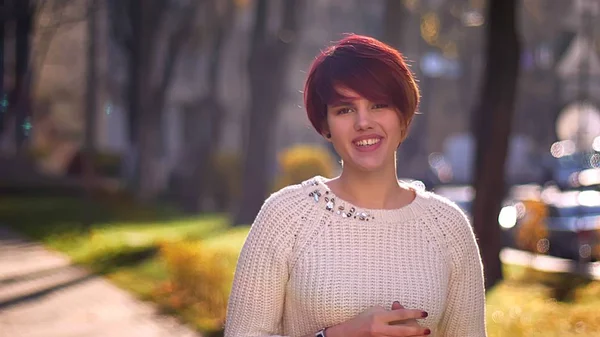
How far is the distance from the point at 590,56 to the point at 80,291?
22.0 feet

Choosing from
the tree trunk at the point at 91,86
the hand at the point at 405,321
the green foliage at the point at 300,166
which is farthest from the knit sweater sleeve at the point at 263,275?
the green foliage at the point at 300,166

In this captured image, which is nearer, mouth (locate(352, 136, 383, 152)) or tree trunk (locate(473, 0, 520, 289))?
mouth (locate(352, 136, 383, 152))

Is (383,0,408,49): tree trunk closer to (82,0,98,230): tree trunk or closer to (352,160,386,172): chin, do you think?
(82,0,98,230): tree trunk

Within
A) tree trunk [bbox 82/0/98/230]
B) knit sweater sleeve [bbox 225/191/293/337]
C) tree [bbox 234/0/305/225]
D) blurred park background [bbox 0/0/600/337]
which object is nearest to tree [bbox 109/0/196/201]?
blurred park background [bbox 0/0/600/337]

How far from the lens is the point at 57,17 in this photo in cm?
2325

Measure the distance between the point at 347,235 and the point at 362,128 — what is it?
0.33 meters

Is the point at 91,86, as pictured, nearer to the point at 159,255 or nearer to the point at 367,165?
the point at 159,255

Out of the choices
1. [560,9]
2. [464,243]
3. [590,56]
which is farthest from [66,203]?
[464,243]

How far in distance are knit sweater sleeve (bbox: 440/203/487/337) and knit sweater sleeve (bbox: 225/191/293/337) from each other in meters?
0.54

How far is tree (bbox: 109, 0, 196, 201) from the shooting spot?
29672mm

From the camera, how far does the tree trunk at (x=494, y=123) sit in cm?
1377

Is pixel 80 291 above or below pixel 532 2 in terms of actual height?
below

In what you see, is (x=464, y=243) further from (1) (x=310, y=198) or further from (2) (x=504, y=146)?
(2) (x=504, y=146)

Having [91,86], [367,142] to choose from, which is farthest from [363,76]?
[91,86]
